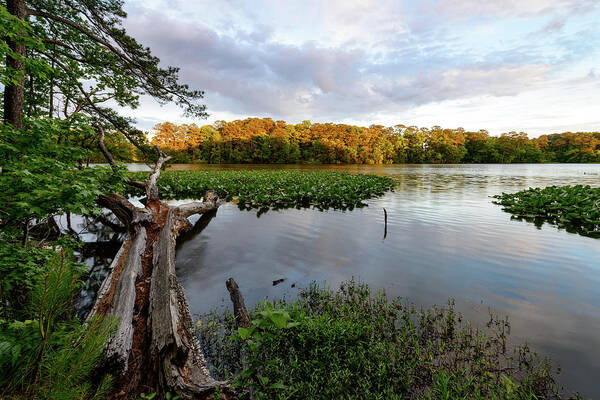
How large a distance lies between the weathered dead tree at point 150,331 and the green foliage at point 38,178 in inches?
51.2

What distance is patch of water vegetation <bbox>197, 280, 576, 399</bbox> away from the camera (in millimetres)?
2529

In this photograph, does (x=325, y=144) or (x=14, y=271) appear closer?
(x=14, y=271)

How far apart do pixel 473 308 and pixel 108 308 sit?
18.5 ft

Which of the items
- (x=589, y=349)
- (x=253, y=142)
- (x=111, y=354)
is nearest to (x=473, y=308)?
Result: (x=589, y=349)

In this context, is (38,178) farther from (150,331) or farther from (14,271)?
(150,331)

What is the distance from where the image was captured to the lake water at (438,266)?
383 cm

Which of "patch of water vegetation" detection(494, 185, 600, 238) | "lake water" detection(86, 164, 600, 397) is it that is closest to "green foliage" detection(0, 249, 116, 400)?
"lake water" detection(86, 164, 600, 397)

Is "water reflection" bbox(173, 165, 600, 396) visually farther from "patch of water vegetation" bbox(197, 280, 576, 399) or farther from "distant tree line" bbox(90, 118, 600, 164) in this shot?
"distant tree line" bbox(90, 118, 600, 164)

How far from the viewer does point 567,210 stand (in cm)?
1045

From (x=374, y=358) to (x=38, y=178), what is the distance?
4452 millimetres

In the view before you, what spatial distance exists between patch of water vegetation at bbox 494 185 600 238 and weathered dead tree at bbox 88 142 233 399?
40.9 feet

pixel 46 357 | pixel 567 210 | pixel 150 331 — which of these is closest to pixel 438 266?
pixel 150 331

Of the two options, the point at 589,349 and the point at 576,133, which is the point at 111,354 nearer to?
the point at 589,349

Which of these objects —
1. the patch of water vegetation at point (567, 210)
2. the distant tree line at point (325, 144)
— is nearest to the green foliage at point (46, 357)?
the patch of water vegetation at point (567, 210)
